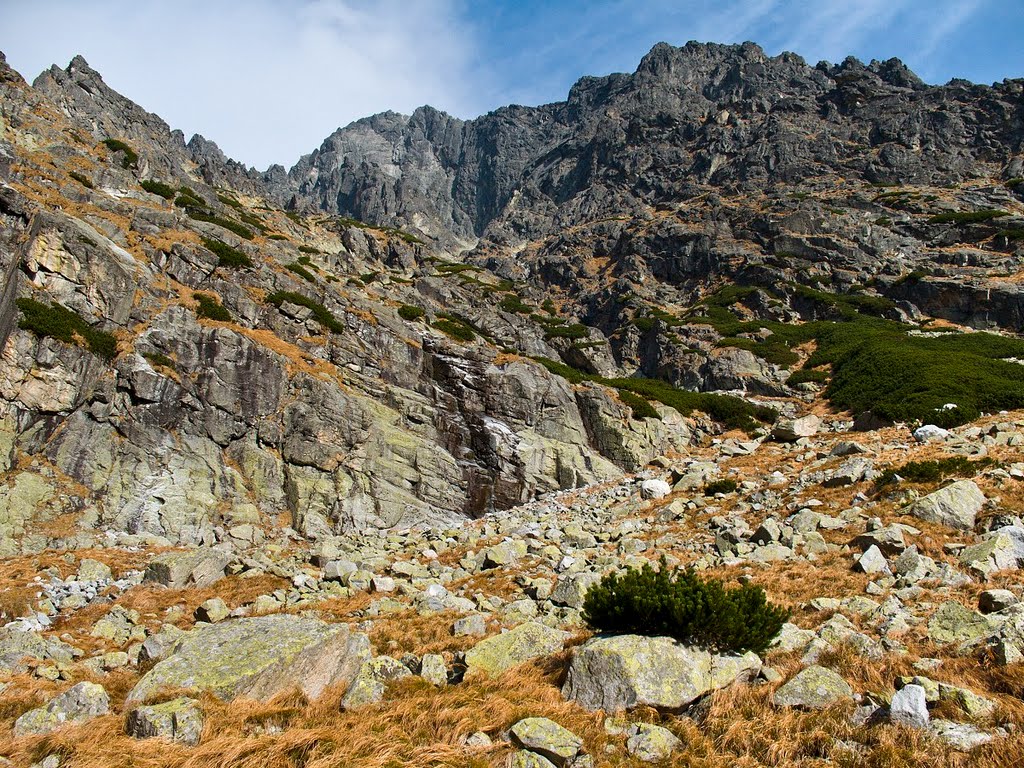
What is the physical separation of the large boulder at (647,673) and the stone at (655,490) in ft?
44.8

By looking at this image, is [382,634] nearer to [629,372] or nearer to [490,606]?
[490,606]

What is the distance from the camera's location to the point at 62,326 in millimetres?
17891

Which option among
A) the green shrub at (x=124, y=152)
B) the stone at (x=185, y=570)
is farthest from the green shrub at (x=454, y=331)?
the green shrub at (x=124, y=152)

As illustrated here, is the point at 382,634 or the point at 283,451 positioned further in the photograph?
the point at 283,451

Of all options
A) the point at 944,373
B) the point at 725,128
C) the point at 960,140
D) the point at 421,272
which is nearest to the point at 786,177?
the point at 725,128

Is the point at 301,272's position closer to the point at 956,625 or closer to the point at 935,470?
the point at 935,470

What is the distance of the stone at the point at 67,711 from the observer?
5051 millimetres

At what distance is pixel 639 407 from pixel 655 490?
1141 centimetres

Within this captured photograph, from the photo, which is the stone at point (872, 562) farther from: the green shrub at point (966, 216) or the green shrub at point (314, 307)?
the green shrub at point (966, 216)

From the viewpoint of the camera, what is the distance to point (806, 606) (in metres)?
8.12

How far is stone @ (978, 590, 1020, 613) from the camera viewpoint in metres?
6.69

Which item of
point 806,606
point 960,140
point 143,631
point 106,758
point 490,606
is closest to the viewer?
point 106,758

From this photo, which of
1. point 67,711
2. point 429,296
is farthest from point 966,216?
point 67,711

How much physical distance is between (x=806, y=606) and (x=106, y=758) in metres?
8.82
